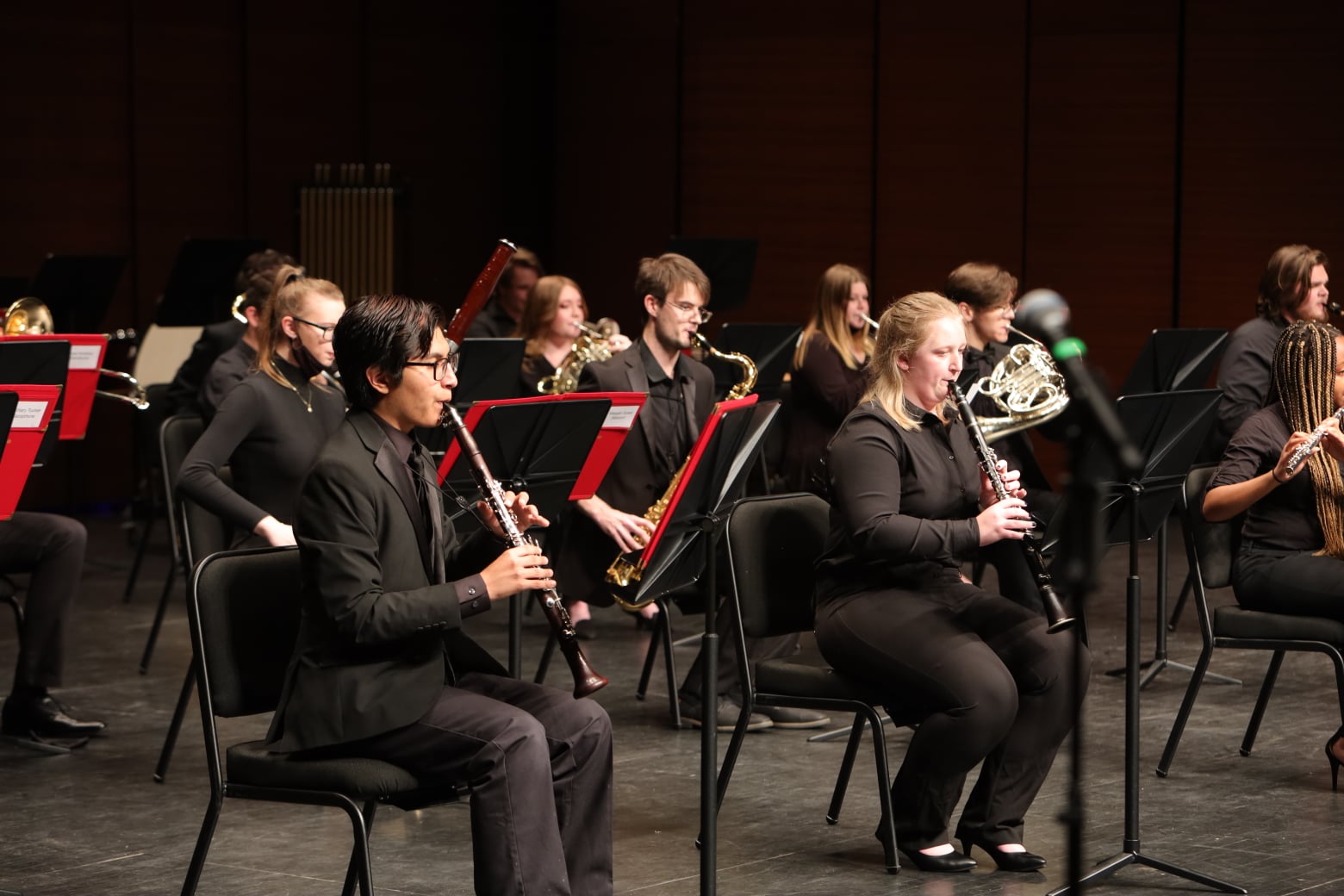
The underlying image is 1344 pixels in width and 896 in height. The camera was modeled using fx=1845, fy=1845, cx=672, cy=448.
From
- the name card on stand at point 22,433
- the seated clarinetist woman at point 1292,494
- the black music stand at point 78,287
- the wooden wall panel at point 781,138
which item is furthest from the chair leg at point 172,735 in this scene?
the wooden wall panel at point 781,138

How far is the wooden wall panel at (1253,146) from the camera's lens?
29.5ft

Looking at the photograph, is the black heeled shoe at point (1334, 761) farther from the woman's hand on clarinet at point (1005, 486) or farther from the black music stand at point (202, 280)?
the black music stand at point (202, 280)

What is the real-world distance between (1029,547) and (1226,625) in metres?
0.92

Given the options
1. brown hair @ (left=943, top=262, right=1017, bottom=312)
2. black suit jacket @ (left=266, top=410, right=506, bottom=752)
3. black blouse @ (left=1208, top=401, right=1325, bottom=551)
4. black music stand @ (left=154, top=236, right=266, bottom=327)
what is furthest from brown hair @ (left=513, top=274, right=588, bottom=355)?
black suit jacket @ (left=266, top=410, right=506, bottom=752)

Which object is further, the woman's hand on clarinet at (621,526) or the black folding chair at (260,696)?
the woman's hand on clarinet at (621,526)

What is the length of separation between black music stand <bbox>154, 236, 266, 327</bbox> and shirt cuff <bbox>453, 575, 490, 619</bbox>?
16.2 ft

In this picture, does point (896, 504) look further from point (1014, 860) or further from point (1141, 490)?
point (1141, 490)

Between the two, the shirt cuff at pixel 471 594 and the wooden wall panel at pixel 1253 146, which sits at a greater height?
the wooden wall panel at pixel 1253 146

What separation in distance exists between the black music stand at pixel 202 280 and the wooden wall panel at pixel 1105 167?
13.5ft

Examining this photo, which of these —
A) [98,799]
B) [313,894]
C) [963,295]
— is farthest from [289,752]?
[963,295]

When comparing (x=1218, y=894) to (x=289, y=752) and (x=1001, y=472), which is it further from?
(x=289, y=752)

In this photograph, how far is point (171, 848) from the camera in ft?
13.3

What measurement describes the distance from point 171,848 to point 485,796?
4.25ft

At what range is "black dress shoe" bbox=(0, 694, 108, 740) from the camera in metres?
5.00
